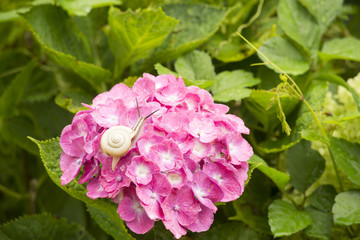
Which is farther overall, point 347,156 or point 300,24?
point 300,24

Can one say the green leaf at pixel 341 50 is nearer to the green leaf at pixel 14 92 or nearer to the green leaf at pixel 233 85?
the green leaf at pixel 233 85

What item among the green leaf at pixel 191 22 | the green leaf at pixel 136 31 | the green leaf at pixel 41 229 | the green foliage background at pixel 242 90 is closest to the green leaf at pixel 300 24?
the green foliage background at pixel 242 90

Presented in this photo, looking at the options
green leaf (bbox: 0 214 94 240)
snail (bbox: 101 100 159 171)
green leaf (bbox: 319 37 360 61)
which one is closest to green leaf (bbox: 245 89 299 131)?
green leaf (bbox: 319 37 360 61)

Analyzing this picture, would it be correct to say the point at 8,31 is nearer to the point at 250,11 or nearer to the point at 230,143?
the point at 250,11

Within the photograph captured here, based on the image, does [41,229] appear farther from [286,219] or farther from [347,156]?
[347,156]

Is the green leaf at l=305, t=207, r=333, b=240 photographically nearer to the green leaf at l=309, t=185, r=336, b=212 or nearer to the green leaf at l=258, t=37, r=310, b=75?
the green leaf at l=309, t=185, r=336, b=212

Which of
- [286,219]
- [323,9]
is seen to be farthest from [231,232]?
[323,9]

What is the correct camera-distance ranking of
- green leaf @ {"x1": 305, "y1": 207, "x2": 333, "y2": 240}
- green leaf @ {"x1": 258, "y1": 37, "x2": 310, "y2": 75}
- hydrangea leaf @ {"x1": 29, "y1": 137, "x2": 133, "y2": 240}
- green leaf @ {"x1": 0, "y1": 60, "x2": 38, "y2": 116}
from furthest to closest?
1. green leaf @ {"x1": 0, "y1": 60, "x2": 38, "y2": 116}
2. green leaf @ {"x1": 258, "y1": 37, "x2": 310, "y2": 75}
3. green leaf @ {"x1": 305, "y1": 207, "x2": 333, "y2": 240}
4. hydrangea leaf @ {"x1": 29, "y1": 137, "x2": 133, "y2": 240}
